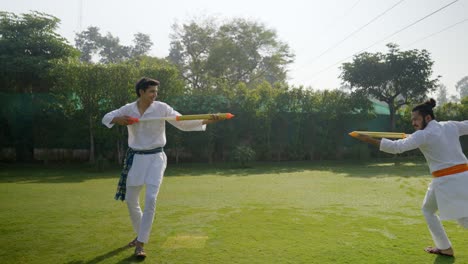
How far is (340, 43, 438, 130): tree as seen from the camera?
19.8m

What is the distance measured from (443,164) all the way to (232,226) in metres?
2.82

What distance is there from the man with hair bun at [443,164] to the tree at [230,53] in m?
25.1

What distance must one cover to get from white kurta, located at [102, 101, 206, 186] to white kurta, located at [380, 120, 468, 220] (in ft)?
8.60

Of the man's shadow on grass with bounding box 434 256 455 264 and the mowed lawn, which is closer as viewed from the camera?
the man's shadow on grass with bounding box 434 256 455 264


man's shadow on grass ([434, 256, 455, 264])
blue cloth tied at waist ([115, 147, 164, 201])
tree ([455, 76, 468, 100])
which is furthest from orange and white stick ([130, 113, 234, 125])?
tree ([455, 76, 468, 100])

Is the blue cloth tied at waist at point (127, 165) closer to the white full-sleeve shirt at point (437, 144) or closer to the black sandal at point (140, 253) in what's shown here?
the black sandal at point (140, 253)

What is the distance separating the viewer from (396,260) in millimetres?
3660

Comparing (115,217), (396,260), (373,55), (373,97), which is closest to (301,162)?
(373,97)

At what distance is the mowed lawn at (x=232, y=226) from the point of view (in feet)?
12.7

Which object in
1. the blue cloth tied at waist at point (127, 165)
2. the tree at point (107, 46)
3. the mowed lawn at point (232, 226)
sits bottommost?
the mowed lawn at point (232, 226)

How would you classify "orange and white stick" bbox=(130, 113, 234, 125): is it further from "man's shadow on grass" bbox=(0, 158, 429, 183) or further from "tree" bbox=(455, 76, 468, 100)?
"tree" bbox=(455, 76, 468, 100)

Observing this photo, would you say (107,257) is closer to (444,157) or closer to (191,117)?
(191,117)

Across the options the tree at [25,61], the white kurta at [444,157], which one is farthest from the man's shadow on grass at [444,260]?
the tree at [25,61]

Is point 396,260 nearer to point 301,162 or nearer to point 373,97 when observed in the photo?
point 301,162
